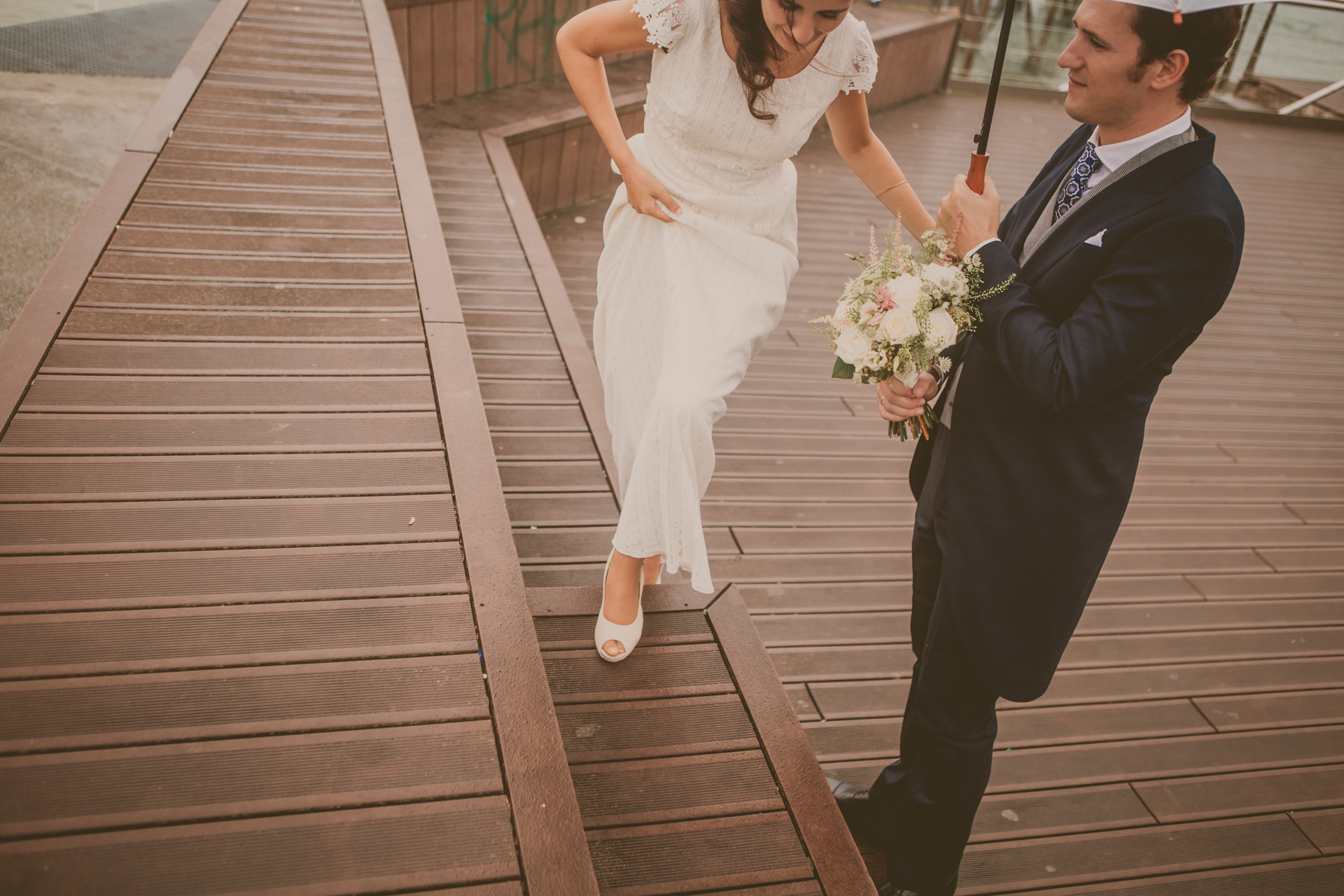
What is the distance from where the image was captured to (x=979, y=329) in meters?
1.43

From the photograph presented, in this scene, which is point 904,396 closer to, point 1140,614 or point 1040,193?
point 1040,193

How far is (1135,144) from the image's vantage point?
1333 millimetres

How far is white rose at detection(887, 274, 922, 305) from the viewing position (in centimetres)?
145

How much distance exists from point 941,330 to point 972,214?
0.69ft

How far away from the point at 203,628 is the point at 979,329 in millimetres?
1408

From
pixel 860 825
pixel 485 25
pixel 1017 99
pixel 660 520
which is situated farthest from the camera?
pixel 1017 99

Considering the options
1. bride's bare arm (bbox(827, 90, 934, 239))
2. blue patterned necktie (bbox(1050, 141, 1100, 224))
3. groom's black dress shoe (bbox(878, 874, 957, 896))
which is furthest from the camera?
bride's bare arm (bbox(827, 90, 934, 239))

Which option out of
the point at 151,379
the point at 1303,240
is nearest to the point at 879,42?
the point at 1303,240

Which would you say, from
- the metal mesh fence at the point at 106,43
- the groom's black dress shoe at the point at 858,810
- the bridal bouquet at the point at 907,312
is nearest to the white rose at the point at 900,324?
the bridal bouquet at the point at 907,312

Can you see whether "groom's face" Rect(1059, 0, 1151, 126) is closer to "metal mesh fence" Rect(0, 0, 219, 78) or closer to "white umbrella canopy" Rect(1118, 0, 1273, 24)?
"white umbrella canopy" Rect(1118, 0, 1273, 24)

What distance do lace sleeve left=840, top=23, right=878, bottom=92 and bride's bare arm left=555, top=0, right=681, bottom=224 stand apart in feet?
1.41

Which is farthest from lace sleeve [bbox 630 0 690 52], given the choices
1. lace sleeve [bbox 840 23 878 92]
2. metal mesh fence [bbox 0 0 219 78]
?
metal mesh fence [bbox 0 0 219 78]

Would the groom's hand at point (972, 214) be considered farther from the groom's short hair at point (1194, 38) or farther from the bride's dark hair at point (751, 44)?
the bride's dark hair at point (751, 44)

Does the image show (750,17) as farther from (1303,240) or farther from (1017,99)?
(1017,99)
